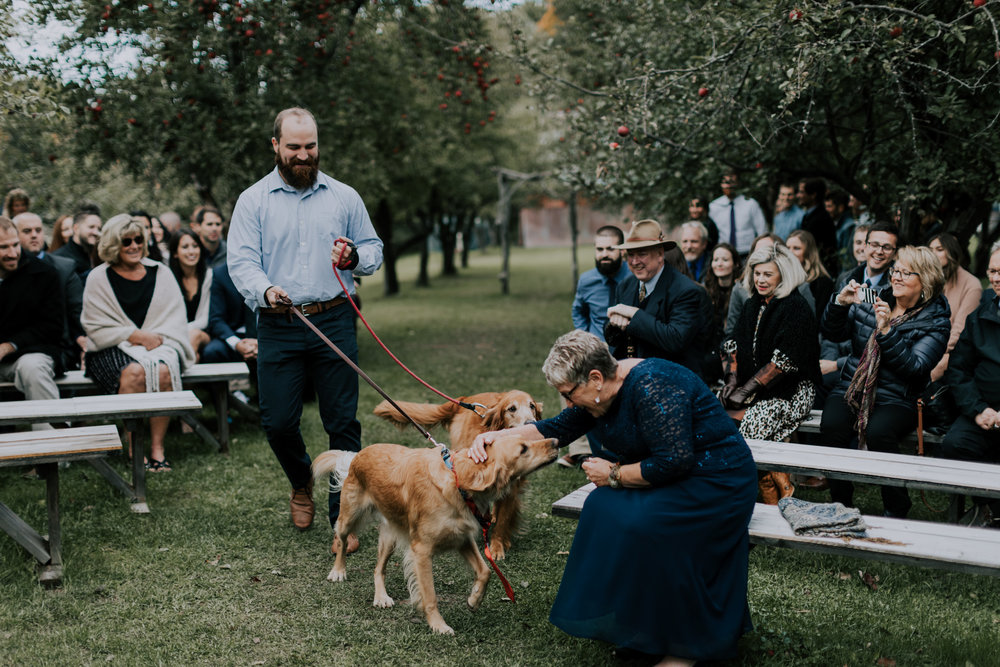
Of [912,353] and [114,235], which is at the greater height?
[114,235]

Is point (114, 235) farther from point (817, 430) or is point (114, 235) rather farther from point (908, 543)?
point (908, 543)

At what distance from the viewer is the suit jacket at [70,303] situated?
7.68 meters

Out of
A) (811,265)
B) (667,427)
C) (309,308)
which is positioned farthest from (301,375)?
(811,265)

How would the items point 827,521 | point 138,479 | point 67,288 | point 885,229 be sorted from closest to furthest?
point 827,521 < point 138,479 < point 885,229 < point 67,288

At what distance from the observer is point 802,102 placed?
8.18 metres

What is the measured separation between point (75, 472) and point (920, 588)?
6407 millimetres

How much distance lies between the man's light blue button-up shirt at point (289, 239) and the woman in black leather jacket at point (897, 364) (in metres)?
3.30

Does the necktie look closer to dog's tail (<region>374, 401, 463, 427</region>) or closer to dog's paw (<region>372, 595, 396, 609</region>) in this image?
dog's tail (<region>374, 401, 463, 427</region>)

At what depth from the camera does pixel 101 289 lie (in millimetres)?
7156

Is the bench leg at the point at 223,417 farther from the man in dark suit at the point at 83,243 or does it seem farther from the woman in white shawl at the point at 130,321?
the man in dark suit at the point at 83,243

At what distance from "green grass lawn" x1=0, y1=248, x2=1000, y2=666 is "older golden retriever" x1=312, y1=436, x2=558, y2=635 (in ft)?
0.68

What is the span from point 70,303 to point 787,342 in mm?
6383

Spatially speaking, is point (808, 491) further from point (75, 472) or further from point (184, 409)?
point (75, 472)

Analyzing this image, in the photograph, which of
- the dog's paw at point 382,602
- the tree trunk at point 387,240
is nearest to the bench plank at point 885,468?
the dog's paw at point 382,602
